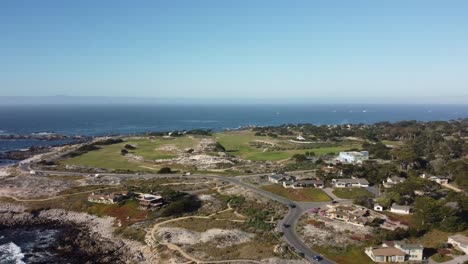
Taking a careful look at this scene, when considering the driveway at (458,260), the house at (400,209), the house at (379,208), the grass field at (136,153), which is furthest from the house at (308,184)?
the grass field at (136,153)

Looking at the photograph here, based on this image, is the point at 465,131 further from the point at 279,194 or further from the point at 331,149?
the point at 279,194

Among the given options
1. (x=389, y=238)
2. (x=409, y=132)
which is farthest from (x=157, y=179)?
(x=409, y=132)

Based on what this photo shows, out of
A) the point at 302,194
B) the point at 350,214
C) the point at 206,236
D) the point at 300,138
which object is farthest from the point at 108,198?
the point at 300,138

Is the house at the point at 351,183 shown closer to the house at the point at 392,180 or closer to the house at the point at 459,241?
the house at the point at 392,180

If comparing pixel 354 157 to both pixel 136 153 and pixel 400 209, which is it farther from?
pixel 136 153

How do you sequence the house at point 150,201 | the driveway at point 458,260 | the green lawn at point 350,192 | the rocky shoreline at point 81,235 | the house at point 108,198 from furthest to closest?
the green lawn at point 350,192 → the house at point 108,198 → the house at point 150,201 → the rocky shoreline at point 81,235 → the driveway at point 458,260
